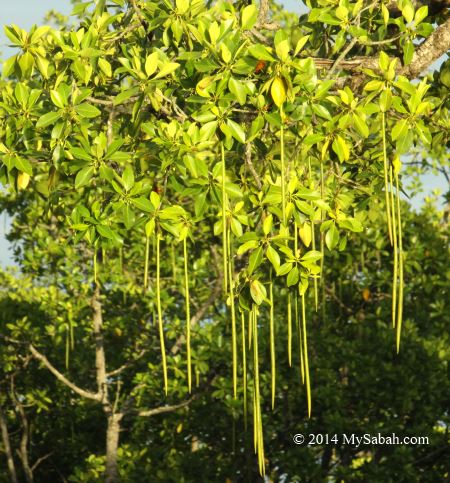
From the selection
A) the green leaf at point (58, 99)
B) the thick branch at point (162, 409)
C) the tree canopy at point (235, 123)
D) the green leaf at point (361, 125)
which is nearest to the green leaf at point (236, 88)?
the tree canopy at point (235, 123)

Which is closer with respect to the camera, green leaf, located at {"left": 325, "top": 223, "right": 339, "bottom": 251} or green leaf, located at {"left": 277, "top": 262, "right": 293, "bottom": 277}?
green leaf, located at {"left": 277, "top": 262, "right": 293, "bottom": 277}

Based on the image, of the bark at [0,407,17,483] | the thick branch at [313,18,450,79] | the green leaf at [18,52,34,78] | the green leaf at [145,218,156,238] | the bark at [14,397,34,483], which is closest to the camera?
the green leaf at [145,218,156,238]

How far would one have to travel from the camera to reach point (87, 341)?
1120cm

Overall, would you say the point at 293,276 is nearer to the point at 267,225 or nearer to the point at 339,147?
the point at 267,225

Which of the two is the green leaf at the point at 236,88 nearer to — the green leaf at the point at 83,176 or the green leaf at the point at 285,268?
the green leaf at the point at 285,268

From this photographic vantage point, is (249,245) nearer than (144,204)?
Yes

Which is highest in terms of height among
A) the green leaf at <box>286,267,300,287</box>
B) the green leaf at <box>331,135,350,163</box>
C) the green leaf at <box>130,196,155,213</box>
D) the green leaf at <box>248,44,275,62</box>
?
the green leaf at <box>248,44,275,62</box>

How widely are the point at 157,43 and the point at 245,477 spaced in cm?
639

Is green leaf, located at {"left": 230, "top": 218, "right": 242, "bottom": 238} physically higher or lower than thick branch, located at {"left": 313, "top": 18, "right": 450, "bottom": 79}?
lower

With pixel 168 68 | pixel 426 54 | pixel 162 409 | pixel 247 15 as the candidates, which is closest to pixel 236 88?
pixel 168 68

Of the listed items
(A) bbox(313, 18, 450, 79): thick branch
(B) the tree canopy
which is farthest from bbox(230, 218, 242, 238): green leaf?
(A) bbox(313, 18, 450, 79): thick branch

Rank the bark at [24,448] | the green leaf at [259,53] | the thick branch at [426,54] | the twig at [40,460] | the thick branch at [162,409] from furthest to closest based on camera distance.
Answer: the twig at [40,460] < the bark at [24,448] < the thick branch at [162,409] < the thick branch at [426,54] < the green leaf at [259,53]

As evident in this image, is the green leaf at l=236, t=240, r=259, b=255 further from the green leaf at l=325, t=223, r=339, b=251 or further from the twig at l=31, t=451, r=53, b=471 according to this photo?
the twig at l=31, t=451, r=53, b=471

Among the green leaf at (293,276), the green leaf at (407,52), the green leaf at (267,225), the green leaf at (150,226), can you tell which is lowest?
the green leaf at (293,276)
